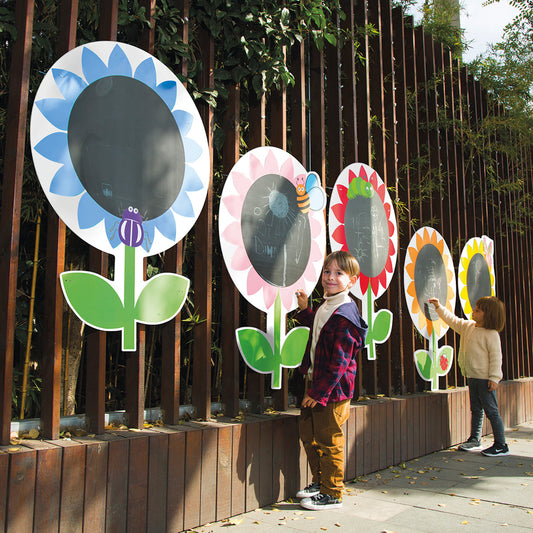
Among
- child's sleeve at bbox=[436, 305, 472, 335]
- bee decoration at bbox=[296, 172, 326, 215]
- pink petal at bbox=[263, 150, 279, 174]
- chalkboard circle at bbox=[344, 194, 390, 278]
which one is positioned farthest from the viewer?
child's sleeve at bbox=[436, 305, 472, 335]

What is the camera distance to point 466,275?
6.34 m

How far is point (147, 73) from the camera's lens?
3.10 meters

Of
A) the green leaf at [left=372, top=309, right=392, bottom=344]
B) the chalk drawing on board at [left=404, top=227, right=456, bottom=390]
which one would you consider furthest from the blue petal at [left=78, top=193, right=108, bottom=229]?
the chalk drawing on board at [left=404, top=227, right=456, bottom=390]

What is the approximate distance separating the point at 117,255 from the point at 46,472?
1.07 meters

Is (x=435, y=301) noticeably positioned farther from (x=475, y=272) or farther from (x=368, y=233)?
(x=475, y=272)

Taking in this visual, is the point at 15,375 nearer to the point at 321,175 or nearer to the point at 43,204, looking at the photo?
the point at 43,204

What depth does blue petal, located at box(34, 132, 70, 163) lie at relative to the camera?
104 inches

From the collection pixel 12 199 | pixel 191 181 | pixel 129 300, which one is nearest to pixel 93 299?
pixel 129 300

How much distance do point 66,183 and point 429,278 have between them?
12.9 ft

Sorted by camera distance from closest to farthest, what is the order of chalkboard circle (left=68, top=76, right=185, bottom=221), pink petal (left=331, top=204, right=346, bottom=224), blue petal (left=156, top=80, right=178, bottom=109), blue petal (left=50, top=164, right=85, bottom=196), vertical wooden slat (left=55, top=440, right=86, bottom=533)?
vertical wooden slat (left=55, top=440, right=86, bottom=533), blue petal (left=50, top=164, right=85, bottom=196), chalkboard circle (left=68, top=76, right=185, bottom=221), blue petal (left=156, top=80, right=178, bottom=109), pink petal (left=331, top=204, right=346, bottom=224)

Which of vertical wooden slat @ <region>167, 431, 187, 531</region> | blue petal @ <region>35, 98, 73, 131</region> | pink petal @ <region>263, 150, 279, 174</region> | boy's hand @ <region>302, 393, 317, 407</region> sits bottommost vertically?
vertical wooden slat @ <region>167, 431, 187, 531</region>

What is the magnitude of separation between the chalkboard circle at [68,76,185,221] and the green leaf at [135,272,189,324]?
36cm

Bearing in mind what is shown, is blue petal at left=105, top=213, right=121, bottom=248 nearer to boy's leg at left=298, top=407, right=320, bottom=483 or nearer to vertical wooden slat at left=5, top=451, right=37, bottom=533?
vertical wooden slat at left=5, top=451, right=37, bottom=533

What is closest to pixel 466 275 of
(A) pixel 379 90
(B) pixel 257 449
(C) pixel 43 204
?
(A) pixel 379 90
